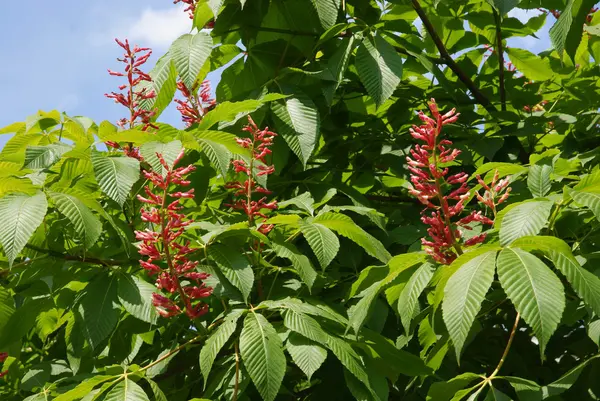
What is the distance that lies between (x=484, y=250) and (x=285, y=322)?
0.54m

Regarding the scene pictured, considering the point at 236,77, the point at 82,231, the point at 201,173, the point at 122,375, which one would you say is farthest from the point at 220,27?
the point at 122,375

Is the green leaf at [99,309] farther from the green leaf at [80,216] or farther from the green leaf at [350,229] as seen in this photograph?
the green leaf at [350,229]

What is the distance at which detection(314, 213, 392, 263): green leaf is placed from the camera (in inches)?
85.5

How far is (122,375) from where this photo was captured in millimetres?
2035

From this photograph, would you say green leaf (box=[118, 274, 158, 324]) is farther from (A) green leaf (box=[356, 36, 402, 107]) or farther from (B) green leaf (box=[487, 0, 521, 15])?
(B) green leaf (box=[487, 0, 521, 15])

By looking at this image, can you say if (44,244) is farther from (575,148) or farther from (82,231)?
(575,148)

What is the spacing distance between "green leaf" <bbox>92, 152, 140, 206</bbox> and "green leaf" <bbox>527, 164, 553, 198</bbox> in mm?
1081

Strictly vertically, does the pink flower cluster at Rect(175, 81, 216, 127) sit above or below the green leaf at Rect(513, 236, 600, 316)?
above

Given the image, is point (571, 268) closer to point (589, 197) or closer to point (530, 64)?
point (589, 197)

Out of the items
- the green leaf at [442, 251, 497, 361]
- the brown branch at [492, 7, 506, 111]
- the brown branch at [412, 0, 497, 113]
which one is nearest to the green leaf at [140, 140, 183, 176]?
the green leaf at [442, 251, 497, 361]

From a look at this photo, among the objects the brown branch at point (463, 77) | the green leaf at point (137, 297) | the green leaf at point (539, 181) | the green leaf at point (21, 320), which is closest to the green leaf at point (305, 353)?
the green leaf at point (137, 297)

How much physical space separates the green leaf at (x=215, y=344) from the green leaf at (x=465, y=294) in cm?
58

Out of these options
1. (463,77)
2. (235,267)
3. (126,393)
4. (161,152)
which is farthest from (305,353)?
(463,77)

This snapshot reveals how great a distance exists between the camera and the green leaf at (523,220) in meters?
1.80
